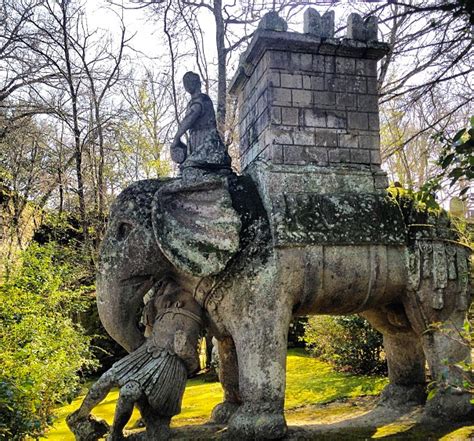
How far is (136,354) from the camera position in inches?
155

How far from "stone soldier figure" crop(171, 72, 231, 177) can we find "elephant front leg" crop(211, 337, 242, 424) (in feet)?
5.00

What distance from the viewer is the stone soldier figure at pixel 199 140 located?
14.2ft

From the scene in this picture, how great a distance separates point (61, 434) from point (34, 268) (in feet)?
10.2

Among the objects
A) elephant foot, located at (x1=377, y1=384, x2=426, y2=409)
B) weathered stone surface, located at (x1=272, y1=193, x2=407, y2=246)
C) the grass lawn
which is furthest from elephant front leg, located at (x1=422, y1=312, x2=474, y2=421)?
→ weathered stone surface, located at (x1=272, y1=193, x2=407, y2=246)

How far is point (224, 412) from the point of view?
4.59 m

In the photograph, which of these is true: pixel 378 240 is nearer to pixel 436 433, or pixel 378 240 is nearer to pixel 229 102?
pixel 436 433

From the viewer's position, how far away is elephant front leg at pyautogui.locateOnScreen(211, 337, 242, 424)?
459 centimetres

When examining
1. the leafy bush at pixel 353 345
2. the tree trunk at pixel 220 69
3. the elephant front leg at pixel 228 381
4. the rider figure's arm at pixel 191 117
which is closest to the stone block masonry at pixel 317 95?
the rider figure's arm at pixel 191 117

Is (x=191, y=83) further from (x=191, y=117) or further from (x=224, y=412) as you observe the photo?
(x=224, y=412)

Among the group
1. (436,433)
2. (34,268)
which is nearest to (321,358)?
(34,268)

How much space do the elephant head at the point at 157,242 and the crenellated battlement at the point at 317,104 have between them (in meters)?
0.49

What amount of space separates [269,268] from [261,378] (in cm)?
78

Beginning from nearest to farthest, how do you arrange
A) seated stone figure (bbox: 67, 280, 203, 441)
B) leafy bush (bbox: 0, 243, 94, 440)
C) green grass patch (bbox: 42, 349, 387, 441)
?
seated stone figure (bbox: 67, 280, 203, 441)
leafy bush (bbox: 0, 243, 94, 440)
green grass patch (bbox: 42, 349, 387, 441)

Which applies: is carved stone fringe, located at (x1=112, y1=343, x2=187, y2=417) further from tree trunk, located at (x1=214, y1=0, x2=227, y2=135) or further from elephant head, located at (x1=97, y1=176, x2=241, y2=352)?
tree trunk, located at (x1=214, y1=0, x2=227, y2=135)
